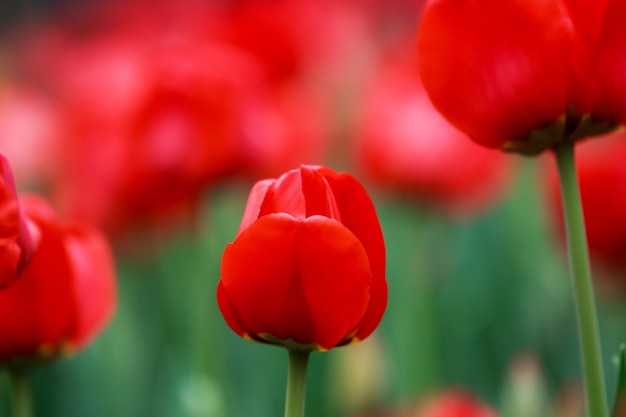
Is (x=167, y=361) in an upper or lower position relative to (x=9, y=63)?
lower

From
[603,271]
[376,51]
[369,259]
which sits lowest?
[603,271]

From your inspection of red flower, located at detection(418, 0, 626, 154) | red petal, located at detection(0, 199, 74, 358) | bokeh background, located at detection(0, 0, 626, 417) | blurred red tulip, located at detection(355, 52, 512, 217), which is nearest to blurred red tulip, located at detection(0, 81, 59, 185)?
bokeh background, located at detection(0, 0, 626, 417)

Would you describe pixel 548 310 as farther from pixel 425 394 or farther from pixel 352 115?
pixel 352 115

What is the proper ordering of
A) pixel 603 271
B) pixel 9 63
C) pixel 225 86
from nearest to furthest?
1. pixel 225 86
2. pixel 603 271
3. pixel 9 63

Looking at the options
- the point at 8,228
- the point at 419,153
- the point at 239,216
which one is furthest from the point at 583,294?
the point at 239,216

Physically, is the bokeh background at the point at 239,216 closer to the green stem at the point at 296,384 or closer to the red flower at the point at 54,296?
the red flower at the point at 54,296

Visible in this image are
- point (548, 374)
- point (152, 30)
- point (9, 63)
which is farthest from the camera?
point (9, 63)

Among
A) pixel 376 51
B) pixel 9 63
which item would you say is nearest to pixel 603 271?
pixel 376 51

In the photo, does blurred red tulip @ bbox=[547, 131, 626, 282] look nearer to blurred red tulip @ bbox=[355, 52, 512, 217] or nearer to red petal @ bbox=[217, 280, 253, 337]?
blurred red tulip @ bbox=[355, 52, 512, 217]
